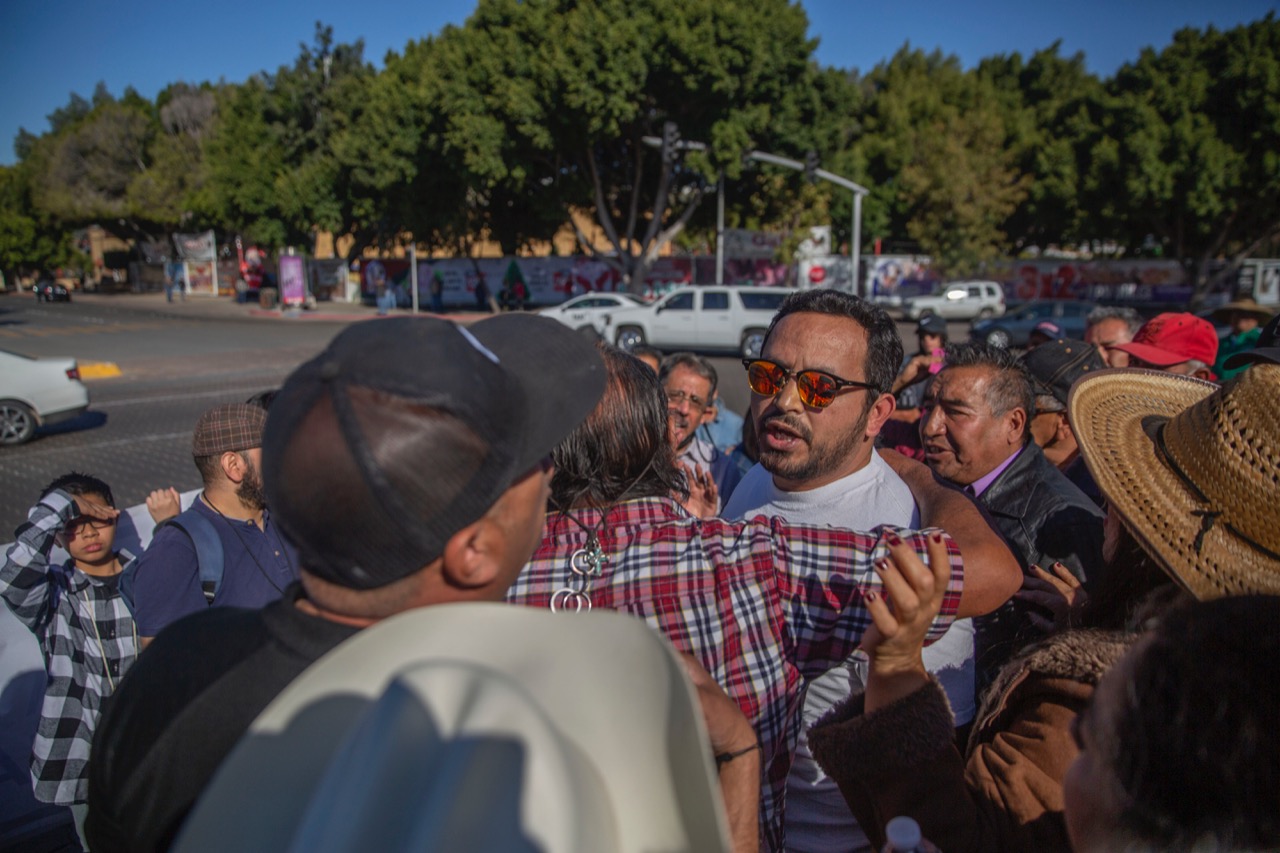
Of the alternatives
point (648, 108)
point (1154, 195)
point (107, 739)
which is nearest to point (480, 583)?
point (107, 739)

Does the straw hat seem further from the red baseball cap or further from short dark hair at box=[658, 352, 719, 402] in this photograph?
the red baseball cap

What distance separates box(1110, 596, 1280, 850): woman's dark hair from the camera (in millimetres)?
875

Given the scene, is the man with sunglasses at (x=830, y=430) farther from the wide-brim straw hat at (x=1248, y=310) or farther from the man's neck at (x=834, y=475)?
the wide-brim straw hat at (x=1248, y=310)

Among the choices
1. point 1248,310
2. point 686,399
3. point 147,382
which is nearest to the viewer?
point 686,399

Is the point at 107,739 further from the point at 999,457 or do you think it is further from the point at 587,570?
the point at 999,457

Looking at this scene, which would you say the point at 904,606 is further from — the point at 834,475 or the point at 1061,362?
the point at 1061,362

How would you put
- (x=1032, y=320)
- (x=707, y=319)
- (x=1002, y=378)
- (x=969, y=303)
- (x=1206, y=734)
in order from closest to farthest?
(x=1206, y=734) < (x=1002, y=378) < (x=707, y=319) < (x=1032, y=320) < (x=969, y=303)

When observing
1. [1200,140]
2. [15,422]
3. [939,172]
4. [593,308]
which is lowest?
[15,422]

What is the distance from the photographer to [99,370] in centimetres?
1711

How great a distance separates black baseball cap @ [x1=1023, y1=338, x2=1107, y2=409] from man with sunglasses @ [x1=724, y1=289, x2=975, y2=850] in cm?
241

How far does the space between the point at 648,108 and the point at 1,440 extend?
2035 centimetres

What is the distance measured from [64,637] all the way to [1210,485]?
3.61 metres

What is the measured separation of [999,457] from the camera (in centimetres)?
305

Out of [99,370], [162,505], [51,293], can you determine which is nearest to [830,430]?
[162,505]
